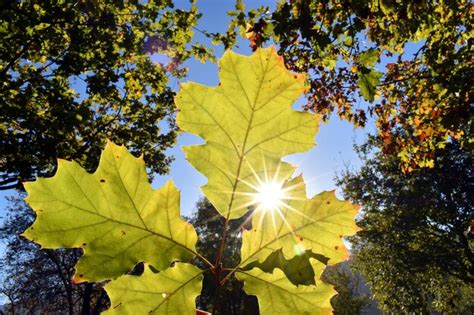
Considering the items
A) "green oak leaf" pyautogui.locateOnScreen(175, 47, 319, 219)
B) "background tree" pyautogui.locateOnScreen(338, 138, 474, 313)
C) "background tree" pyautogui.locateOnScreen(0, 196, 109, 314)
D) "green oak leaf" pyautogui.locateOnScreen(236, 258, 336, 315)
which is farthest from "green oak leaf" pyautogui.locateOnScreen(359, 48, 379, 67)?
"background tree" pyautogui.locateOnScreen(0, 196, 109, 314)

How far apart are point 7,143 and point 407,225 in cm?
2551

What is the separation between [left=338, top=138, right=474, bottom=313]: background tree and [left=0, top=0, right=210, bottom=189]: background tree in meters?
18.3

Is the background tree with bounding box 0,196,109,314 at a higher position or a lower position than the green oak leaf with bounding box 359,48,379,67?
→ higher

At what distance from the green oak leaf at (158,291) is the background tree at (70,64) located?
1237 cm

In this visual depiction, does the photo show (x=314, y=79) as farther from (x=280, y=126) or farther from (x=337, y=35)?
(x=280, y=126)

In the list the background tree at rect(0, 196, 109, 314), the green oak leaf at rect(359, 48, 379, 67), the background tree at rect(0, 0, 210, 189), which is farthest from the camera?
the background tree at rect(0, 196, 109, 314)

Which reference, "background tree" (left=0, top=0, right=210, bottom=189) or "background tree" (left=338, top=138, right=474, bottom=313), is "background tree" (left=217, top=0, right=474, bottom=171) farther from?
"background tree" (left=338, top=138, right=474, bottom=313)

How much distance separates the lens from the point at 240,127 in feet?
2.42

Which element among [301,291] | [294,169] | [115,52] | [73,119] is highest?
[115,52]

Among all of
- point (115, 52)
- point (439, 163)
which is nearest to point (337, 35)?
point (115, 52)

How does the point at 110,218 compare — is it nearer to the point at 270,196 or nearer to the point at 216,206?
the point at 216,206

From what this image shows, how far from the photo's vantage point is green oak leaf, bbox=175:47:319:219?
0.73 meters

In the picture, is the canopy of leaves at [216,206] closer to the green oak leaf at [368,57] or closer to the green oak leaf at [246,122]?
the green oak leaf at [246,122]

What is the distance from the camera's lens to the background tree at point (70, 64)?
12617 millimetres
